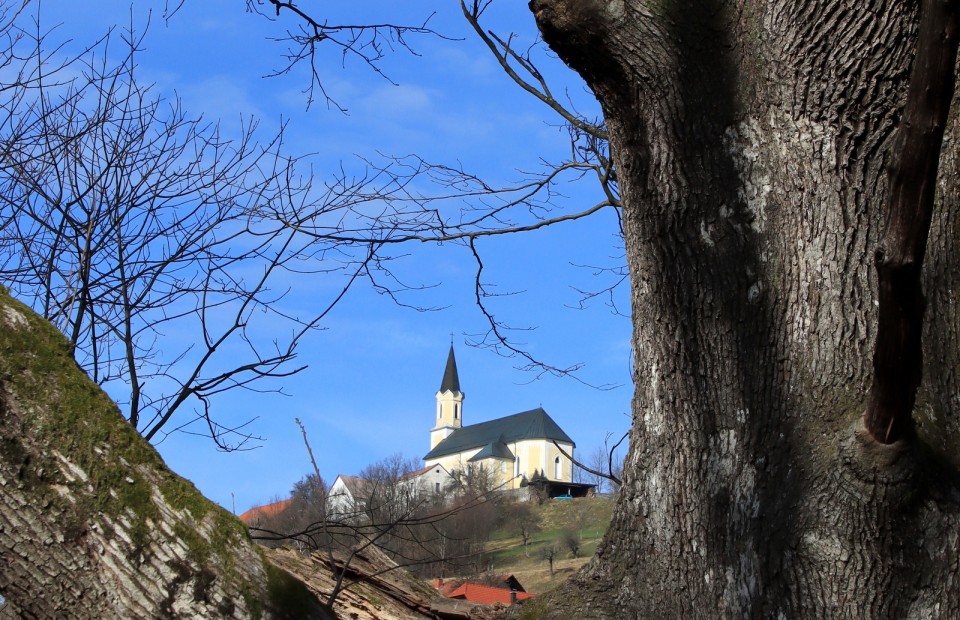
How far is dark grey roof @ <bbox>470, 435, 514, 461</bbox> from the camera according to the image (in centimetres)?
9525

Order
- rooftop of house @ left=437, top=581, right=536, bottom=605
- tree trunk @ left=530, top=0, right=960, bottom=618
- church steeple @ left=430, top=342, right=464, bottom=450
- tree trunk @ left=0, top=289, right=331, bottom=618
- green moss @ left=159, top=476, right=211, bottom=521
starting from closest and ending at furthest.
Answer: tree trunk @ left=0, top=289, right=331, bottom=618 → green moss @ left=159, top=476, right=211, bottom=521 → tree trunk @ left=530, top=0, right=960, bottom=618 → rooftop of house @ left=437, top=581, right=536, bottom=605 → church steeple @ left=430, top=342, right=464, bottom=450

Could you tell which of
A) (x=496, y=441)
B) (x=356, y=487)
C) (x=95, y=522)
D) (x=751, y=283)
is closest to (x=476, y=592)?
(x=356, y=487)

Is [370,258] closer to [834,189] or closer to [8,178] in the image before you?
[8,178]

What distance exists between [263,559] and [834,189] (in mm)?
1638

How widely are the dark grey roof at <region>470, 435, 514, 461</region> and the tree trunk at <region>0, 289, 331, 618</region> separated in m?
94.2

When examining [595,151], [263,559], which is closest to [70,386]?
[263,559]

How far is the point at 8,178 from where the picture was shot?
181 inches

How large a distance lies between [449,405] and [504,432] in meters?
13.3

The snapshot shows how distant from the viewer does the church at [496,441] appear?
93.4m

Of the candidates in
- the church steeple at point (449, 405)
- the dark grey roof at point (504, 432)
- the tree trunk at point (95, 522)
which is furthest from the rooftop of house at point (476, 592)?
the church steeple at point (449, 405)

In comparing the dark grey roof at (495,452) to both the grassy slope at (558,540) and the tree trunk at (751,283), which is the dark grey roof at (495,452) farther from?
the tree trunk at (751,283)

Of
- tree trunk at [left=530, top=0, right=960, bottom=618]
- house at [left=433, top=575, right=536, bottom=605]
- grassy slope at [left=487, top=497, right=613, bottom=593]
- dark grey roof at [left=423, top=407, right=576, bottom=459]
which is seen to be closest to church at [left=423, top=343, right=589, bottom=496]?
dark grey roof at [left=423, top=407, right=576, bottom=459]

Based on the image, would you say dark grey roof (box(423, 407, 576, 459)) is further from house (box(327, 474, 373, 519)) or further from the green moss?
the green moss

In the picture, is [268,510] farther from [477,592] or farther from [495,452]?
[495,452]
